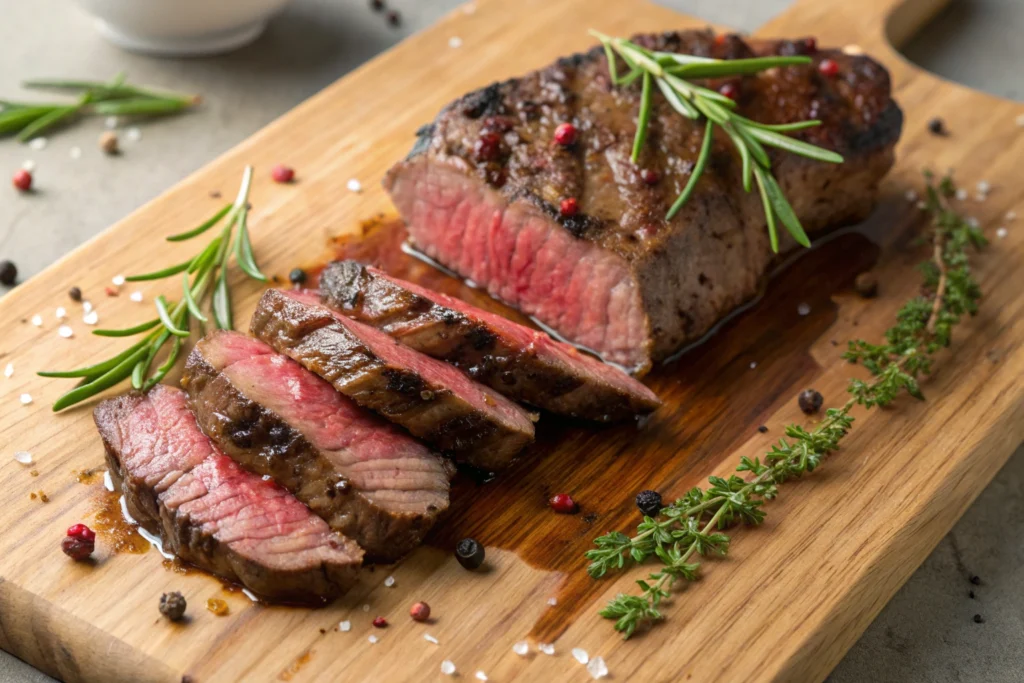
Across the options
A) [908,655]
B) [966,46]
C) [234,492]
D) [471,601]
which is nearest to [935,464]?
[908,655]

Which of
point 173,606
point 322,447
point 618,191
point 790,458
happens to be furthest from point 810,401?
point 173,606

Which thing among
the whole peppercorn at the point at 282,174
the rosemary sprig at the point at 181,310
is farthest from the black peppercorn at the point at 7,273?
the whole peppercorn at the point at 282,174

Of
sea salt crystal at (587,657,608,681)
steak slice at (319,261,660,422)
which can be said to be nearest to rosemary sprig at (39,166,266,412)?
steak slice at (319,261,660,422)

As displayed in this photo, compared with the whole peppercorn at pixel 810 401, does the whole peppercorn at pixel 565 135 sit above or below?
above

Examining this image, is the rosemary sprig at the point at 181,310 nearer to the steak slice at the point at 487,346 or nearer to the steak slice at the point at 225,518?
the steak slice at the point at 225,518

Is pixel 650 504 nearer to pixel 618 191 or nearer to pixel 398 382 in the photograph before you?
pixel 398 382

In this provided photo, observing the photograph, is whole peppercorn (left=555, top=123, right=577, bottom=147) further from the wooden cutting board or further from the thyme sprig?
the thyme sprig
